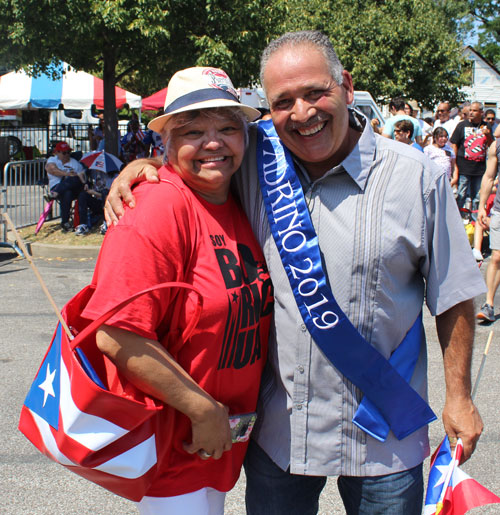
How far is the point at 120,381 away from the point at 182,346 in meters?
0.19

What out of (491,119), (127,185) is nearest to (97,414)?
(127,185)

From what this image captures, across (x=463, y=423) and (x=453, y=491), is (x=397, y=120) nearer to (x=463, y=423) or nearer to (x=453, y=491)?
(x=463, y=423)

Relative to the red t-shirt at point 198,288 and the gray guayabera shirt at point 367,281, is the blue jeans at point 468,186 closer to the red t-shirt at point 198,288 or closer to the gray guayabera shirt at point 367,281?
the gray guayabera shirt at point 367,281

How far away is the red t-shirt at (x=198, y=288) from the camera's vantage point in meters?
1.72

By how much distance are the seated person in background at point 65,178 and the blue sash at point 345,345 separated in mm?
9230

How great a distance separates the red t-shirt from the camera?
1.72 meters

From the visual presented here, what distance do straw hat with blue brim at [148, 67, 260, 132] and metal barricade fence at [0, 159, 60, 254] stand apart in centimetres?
888

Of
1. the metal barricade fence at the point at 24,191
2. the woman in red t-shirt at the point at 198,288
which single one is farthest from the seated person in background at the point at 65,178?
the woman in red t-shirt at the point at 198,288

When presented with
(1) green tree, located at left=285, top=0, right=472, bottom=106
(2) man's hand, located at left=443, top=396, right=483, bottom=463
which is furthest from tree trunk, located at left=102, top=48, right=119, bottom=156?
(1) green tree, located at left=285, top=0, right=472, bottom=106

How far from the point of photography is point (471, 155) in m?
11.1

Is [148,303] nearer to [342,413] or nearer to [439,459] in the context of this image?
[342,413]

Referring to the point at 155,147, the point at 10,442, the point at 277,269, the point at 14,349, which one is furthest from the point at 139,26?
the point at 277,269

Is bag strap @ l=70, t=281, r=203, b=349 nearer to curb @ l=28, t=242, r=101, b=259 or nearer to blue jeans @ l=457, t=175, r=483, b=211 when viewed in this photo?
curb @ l=28, t=242, r=101, b=259

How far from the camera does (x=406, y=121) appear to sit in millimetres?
9000
